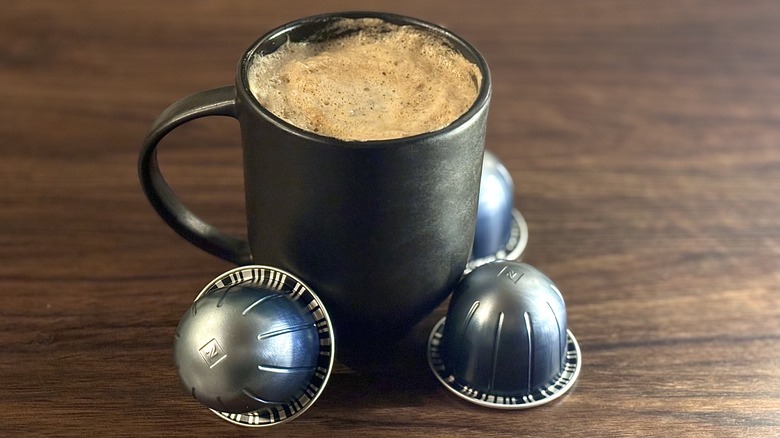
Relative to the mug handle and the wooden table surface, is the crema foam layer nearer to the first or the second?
the mug handle

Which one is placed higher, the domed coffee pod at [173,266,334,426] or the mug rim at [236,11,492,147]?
the mug rim at [236,11,492,147]

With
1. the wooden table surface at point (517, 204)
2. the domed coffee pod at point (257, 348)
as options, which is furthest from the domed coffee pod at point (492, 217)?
the domed coffee pod at point (257, 348)

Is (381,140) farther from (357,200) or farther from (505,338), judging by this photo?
(505,338)

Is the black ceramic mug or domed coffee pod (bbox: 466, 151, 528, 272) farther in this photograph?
domed coffee pod (bbox: 466, 151, 528, 272)

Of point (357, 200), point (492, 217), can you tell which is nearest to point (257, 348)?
point (357, 200)

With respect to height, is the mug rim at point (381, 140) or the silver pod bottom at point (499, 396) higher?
the mug rim at point (381, 140)

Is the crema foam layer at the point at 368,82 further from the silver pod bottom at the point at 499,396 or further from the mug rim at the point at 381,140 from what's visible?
the silver pod bottom at the point at 499,396

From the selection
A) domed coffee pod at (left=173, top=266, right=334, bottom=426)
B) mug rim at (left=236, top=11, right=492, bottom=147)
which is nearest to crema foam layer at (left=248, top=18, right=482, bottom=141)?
mug rim at (left=236, top=11, right=492, bottom=147)
